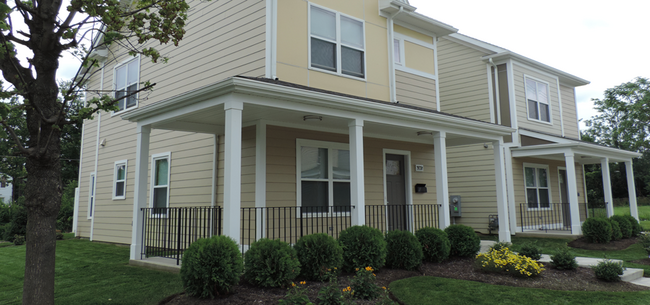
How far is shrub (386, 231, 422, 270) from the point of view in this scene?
24.1 ft

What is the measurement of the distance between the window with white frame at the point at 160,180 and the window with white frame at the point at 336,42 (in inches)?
187

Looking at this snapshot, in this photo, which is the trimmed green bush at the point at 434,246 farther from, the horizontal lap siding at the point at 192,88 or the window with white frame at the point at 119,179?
the window with white frame at the point at 119,179

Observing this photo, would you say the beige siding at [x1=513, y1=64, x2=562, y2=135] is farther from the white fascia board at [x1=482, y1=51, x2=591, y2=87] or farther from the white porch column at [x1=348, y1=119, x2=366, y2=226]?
the white porch column at [x1=348, y1=119, x2=366, y2=226]

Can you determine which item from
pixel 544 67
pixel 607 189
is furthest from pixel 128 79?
Result: pixel 607 189

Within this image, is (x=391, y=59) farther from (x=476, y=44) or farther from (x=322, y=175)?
(x=476, y=44)

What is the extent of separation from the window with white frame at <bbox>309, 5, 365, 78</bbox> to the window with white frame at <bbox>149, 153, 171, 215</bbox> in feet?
15.6

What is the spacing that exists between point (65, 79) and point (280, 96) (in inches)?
1501

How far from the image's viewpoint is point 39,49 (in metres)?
4.97

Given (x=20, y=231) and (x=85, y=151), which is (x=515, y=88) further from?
(x=20, y=231)

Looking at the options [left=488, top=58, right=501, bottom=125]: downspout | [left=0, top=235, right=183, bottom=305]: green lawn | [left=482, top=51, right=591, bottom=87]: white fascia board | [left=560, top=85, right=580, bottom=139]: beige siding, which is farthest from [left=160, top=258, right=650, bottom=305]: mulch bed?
[left=560, top=85, right=580, bottom=139]: beige siding

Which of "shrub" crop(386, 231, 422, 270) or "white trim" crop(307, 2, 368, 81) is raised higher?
"white trim" crop(307, 2, 368, 81)

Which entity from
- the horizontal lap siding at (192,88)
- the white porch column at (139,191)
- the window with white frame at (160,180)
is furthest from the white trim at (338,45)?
the window with white frame at (160,180)

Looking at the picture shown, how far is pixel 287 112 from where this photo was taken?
780 centimetres

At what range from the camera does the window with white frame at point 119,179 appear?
12.6 meters
